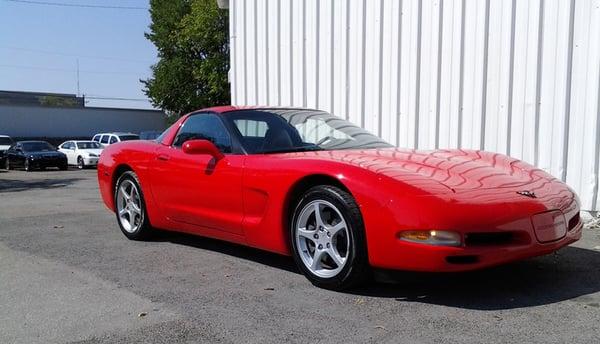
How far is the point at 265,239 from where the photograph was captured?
4.59 meters

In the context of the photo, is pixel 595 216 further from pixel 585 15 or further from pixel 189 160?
pixel 189 160

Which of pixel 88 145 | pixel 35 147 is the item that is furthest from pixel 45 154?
pixel 88 145

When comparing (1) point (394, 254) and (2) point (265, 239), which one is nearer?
(1) point (394, 254)

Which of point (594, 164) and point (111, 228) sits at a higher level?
point (594, 164)

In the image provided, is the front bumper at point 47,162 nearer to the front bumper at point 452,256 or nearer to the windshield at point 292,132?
the windshield at point 292,132

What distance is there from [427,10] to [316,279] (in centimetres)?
503

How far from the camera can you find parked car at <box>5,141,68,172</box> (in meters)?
24.5

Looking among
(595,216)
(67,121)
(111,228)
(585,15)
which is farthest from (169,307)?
(67,121)

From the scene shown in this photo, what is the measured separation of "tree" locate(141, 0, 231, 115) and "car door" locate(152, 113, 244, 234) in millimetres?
31226

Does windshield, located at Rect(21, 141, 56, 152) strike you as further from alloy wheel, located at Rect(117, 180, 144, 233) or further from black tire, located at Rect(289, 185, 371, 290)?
black tire, located at Rect(289, 185, 371, 290)

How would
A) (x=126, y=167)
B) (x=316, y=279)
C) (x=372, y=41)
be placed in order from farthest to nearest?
(x=372, y=41), (x=126, y=167), (x=316, y=279)

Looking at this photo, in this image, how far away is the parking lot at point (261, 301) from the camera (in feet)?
11.0

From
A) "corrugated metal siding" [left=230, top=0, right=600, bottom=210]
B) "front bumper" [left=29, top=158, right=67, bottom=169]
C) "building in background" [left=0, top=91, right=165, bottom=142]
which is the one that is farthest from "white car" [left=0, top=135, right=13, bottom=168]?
"corrugated metal siding" [left=230, top=0, right=600, bottom=210]

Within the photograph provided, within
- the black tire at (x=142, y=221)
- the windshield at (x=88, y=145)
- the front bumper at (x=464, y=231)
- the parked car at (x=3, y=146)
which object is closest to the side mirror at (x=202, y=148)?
the black tire at (x=142, y=221)
